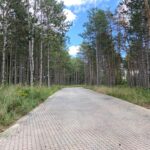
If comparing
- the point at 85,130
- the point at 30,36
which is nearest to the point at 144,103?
the point at 85,130

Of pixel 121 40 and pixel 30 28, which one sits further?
pixel 121 40

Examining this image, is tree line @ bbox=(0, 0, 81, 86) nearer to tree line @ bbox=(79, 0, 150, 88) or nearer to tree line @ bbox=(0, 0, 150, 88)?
tree line @ bbox=(0, 0, 150, 88)

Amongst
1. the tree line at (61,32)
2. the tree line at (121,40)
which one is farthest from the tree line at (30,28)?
the tree line at (121,40)

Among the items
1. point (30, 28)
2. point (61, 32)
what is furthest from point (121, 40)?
point (30, 28)

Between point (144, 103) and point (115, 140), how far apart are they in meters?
8.62

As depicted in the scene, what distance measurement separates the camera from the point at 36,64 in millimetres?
46125

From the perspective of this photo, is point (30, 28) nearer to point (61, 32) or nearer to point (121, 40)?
point (61, 32)

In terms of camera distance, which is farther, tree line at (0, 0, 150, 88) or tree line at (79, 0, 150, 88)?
Result: tree line at (79, 0, 150, 88)

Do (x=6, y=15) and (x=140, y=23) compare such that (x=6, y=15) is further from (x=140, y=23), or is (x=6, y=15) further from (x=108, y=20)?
(x=108, y=20)

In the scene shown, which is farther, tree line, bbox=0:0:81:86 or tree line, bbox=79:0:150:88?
tree line, bbox=79:0:150:88

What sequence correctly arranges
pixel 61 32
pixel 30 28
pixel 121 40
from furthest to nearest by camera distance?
pixel 121 40 < pixel 61 32 < pixel 30 28

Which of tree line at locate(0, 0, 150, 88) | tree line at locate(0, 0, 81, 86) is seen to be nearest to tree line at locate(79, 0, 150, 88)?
tree line at locate(0, 0, 150, 88)

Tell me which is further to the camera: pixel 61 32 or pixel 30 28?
pixel 61 32

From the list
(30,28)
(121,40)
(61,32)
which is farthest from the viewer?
(121,40)
